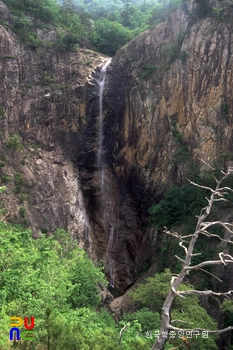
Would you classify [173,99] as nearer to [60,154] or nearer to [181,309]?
[60,154]

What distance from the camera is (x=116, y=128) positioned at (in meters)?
24.1

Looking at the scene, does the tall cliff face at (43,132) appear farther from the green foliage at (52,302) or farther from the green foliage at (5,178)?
the green foliage at (52,302)

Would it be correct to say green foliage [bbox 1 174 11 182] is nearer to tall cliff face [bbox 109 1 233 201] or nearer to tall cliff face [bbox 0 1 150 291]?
tall cliff face [bbox 0 1 150 291]

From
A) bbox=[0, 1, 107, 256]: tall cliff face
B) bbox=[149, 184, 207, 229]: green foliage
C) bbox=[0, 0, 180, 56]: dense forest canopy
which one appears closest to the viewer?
bbox=[149, 184, 207, 229]: green foliage

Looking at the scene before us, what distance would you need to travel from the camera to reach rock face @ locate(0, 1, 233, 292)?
18188mm

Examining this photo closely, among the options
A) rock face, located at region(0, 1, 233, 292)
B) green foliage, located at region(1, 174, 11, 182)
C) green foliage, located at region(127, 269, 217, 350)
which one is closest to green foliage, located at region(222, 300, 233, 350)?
green foliage, located at region(127, 269, 217, 350)

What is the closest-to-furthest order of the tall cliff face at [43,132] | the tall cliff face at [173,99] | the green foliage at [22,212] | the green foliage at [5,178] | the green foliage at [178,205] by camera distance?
the green foliage at [178,205] < the green foliage at [22,212] < the green foliage at [5,178] < the tall cliff face at [173,99] < the tall cliff face at [43,132]

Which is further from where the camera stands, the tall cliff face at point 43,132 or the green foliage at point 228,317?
the tall cliff face at point 43,132

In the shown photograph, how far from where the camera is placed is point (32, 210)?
18.0 metres

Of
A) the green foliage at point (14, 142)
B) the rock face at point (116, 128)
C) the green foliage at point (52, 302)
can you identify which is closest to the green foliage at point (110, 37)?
the rock face at point (116, 128)

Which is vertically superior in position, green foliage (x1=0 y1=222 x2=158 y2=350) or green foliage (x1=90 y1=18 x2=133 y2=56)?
green foliage (x1=90 y1=18 x2=133 y2=56)

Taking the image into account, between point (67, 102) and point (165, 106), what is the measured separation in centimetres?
799

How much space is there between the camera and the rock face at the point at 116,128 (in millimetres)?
18188

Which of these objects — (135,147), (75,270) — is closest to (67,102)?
(135,147)
